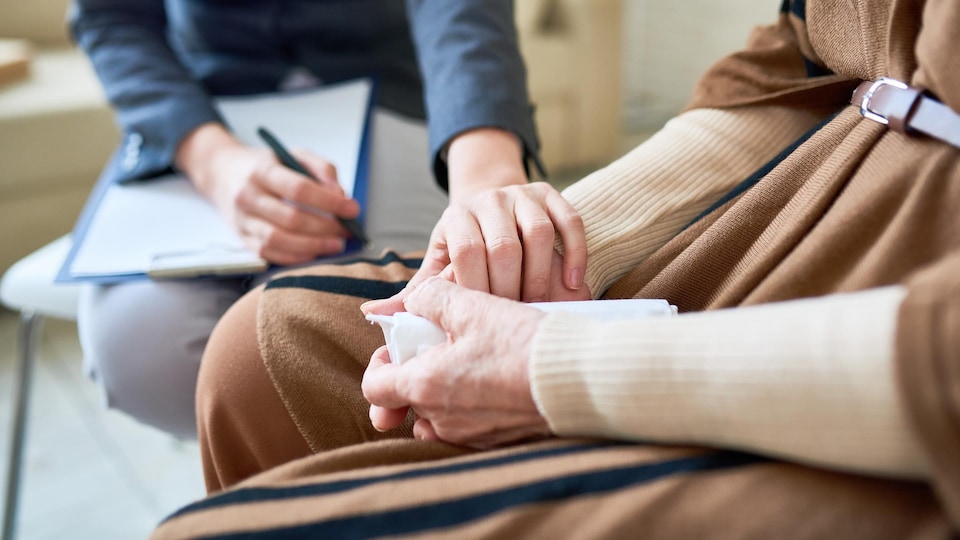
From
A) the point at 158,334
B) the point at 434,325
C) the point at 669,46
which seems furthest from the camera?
the point at 669,46

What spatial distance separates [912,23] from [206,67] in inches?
33.6

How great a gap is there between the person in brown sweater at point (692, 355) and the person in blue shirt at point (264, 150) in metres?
0.15

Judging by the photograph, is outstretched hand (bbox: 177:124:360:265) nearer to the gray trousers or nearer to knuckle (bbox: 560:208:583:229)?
the gray trousers

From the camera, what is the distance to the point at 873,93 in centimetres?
48

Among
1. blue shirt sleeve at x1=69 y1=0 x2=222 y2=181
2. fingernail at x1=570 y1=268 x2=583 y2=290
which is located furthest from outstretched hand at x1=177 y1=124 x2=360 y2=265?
fingernail at x1=570 y1=268 x2=583 y2=290

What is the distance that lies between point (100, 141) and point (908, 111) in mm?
1711

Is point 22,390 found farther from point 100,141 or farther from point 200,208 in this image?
point 100,141

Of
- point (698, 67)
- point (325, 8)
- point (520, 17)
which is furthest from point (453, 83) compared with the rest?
point (698, 67)

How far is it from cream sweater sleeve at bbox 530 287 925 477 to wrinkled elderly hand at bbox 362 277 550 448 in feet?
0.06

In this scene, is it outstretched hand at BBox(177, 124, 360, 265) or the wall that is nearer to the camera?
outstretched hand at BBox(177, 124, 360, 265)

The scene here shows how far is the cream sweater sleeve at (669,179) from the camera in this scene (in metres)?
0.56

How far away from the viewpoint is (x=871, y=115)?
48 centimetres

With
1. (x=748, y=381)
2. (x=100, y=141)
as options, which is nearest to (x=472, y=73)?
(x=748, y=381)

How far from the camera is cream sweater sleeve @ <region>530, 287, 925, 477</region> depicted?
1.09 feet
